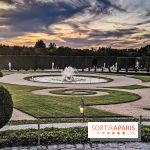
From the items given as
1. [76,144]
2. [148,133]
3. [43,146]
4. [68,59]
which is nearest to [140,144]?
[148,133]

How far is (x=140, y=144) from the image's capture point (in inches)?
634

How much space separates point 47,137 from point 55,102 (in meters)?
11.1

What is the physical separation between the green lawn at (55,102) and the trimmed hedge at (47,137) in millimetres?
5801

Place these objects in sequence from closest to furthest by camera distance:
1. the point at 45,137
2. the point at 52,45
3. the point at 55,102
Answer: the point at 45,137 → the point at 55,102 → the point at 52,45

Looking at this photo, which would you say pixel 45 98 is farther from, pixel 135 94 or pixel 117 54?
pixel 117 54

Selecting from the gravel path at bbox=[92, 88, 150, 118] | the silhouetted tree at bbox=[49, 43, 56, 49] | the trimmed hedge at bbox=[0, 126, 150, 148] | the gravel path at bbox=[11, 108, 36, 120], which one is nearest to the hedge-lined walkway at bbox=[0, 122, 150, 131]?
the trimmed hedge at bbox=[0, 126, 150, 148]

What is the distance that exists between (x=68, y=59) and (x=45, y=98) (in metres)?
40.8

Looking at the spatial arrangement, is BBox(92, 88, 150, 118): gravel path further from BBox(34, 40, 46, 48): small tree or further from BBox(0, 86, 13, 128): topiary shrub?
BBox(34, 40, 46, 48): small tree

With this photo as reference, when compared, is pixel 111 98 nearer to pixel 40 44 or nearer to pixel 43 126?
pixel 43 126

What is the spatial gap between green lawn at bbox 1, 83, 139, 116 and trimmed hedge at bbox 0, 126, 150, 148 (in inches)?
228

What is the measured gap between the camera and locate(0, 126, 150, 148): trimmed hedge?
1578 cm

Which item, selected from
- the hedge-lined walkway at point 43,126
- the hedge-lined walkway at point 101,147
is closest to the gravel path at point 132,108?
the hedge-lined walkway at point 43,126

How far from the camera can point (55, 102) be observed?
27188 mm

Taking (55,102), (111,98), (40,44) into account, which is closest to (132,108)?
(111,98)
